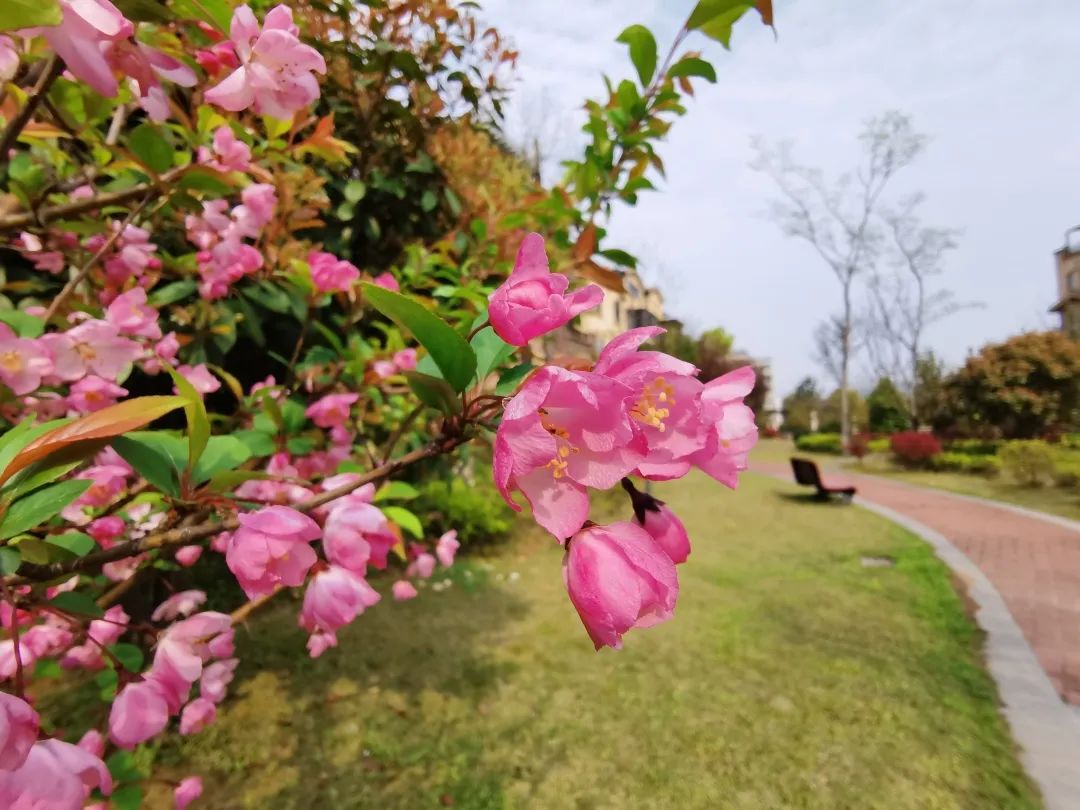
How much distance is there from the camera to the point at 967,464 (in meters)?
11.7

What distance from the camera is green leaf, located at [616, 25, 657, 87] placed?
4.50 ft

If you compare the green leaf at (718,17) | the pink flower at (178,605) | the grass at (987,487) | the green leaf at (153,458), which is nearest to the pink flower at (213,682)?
the pink flower at (178,605)

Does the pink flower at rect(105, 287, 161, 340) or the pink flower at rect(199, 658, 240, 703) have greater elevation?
the pink flower at rect(105, 287, 161, 340)

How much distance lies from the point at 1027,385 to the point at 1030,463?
4292 millimetres

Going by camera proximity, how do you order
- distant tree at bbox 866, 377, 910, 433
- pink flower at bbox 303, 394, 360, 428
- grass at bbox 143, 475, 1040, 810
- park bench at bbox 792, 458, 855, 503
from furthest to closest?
1. distant tree at bbox 866, 377, 910, 433
2. park bench at bbox 792, 458, 855, 503
3. grass at bbox 143, 475, 1040, 810
4. pink flower at bbox 303, 394, 360, 428

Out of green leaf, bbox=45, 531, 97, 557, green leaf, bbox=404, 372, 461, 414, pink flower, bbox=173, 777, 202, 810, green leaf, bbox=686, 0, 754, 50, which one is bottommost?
pink flower, bbox=173, 777, 202, 810

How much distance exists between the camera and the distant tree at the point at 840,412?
2216 centimetres

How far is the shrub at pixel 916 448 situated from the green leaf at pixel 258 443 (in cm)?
1458

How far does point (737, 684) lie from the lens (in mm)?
3064

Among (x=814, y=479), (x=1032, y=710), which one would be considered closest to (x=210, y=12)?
(x=1032, y=710)

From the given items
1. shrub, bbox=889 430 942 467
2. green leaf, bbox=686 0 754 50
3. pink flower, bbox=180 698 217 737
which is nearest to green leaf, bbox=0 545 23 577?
pink flower, bbox=180 698 217 737

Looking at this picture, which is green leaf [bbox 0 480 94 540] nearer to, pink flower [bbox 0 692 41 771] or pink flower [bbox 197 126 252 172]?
pink flower [bbox 0 692 41 771]

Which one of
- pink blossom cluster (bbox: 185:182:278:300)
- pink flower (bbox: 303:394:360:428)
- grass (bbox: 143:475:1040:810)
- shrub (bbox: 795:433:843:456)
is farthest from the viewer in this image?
shrub (bbox: 795:433:843:456)

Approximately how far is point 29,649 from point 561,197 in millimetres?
1712
